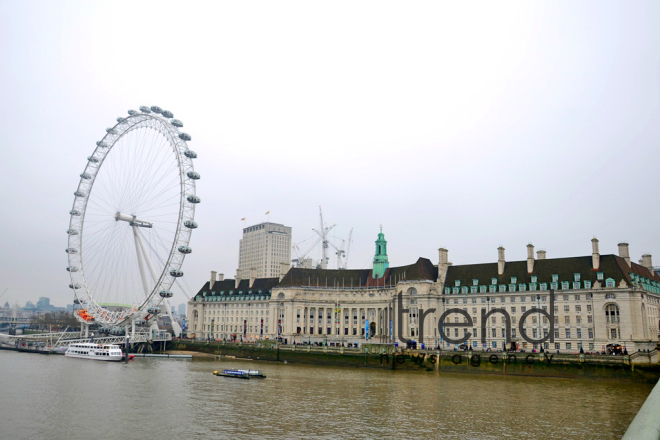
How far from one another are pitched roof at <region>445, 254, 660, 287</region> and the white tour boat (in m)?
70.5

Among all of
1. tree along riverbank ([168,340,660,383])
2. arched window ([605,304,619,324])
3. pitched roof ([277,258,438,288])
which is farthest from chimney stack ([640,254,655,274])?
pitched roof ([277,258,438,288])

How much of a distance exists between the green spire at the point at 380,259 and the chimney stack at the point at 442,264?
22.6 m

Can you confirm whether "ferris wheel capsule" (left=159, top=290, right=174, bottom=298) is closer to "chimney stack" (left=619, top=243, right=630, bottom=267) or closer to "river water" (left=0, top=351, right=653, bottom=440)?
"river water" (left=0, top=351, right=653, bottom=440)

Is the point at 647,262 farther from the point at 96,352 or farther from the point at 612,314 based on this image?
the point at 96,352

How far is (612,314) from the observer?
95375mm

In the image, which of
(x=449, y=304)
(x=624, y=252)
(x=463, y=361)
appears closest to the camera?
(x=463, y=361)

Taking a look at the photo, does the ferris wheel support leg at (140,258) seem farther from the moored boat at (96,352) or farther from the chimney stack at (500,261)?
the chimney stack at (500,261)

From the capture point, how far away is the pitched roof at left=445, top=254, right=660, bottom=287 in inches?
3873

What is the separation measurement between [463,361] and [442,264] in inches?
1457

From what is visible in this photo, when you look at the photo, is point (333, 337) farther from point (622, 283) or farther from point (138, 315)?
point (622, 283)

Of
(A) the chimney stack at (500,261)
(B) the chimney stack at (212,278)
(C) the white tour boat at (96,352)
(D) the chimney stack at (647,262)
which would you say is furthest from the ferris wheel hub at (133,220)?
(D) the chimney stack at (647,262)

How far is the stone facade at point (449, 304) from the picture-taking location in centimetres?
9681

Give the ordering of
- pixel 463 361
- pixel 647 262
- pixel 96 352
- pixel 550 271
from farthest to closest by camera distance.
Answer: pixel 647 262, pixel 550 271, pixel 96 352, pixel 463 361

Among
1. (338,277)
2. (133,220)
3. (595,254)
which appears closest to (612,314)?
(595,254)
